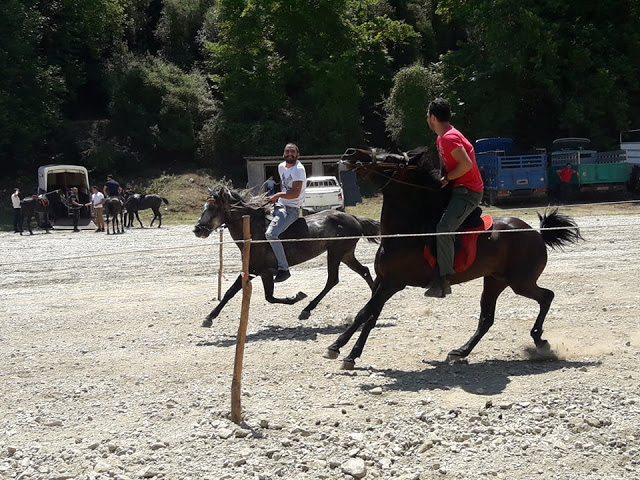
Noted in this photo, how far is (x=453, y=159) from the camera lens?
7.57m

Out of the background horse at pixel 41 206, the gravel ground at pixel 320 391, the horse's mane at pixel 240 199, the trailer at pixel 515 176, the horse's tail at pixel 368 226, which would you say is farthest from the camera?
the trailer at pixel 515 176

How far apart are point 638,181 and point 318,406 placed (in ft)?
98.7

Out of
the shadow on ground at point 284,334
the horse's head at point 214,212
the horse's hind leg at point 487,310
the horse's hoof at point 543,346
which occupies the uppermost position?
the horse's head at point 214,212

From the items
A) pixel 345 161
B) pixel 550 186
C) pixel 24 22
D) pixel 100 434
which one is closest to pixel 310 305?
pixel 345 161

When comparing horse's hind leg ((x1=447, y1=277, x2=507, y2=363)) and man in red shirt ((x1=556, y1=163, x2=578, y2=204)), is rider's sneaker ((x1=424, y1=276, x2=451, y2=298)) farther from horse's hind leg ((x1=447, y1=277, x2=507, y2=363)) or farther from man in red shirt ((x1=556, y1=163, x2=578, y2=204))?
man in red shirt ((x1=556, y1=163, x2=578, y2=204))

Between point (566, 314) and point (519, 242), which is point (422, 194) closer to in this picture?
point (519, 242)

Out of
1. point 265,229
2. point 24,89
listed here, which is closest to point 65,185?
point 24,89

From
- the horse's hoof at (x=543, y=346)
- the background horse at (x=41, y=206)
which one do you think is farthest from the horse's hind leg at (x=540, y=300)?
the background horse at (x=41, y=206)

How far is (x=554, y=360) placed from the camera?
319 inches

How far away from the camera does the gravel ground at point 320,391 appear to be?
5.42 m

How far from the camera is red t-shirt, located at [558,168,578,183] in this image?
107 ft

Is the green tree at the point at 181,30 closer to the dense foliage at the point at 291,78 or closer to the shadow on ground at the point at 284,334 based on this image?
the dense foliage at the point at 291,78

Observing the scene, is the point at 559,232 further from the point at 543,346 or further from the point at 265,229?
the point at 265,229

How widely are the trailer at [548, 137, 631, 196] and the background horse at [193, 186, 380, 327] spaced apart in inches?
950
